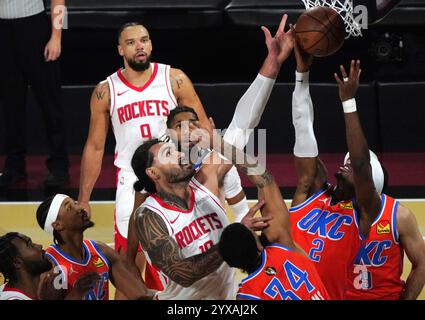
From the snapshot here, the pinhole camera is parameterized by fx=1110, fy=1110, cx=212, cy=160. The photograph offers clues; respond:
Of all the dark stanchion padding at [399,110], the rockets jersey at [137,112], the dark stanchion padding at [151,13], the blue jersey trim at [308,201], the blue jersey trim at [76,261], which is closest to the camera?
the blue jersey trim at [76,261]

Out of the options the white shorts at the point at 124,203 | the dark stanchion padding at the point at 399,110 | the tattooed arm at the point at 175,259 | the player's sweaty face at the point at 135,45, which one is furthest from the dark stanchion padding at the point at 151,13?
the tattooed arm at the point at 175,259

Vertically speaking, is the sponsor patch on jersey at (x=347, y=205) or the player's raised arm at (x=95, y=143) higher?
the player's raised arm at (x=95, y=143)

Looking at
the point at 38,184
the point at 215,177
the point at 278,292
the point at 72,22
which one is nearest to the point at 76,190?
the point at 38,184

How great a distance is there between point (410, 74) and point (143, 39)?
12.7 ft

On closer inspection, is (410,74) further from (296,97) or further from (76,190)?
(296,97)

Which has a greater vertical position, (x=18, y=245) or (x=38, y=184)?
(x=18, y=245)

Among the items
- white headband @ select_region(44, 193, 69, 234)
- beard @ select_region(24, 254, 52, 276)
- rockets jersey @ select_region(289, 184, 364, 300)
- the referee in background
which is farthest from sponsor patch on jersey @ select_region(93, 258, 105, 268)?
the referee in background

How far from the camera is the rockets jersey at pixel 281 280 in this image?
510 centimetres

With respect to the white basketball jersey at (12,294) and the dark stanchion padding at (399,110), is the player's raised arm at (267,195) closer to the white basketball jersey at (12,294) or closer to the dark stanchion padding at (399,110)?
the white basketball jersey at (12,294)

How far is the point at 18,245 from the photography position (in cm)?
560

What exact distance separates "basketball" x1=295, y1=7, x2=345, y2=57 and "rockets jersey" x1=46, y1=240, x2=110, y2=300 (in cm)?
161

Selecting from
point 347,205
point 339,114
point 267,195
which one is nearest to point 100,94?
point 347,205

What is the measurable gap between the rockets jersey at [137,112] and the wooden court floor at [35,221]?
1.35 metres

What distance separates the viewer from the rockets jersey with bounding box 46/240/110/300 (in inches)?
232
